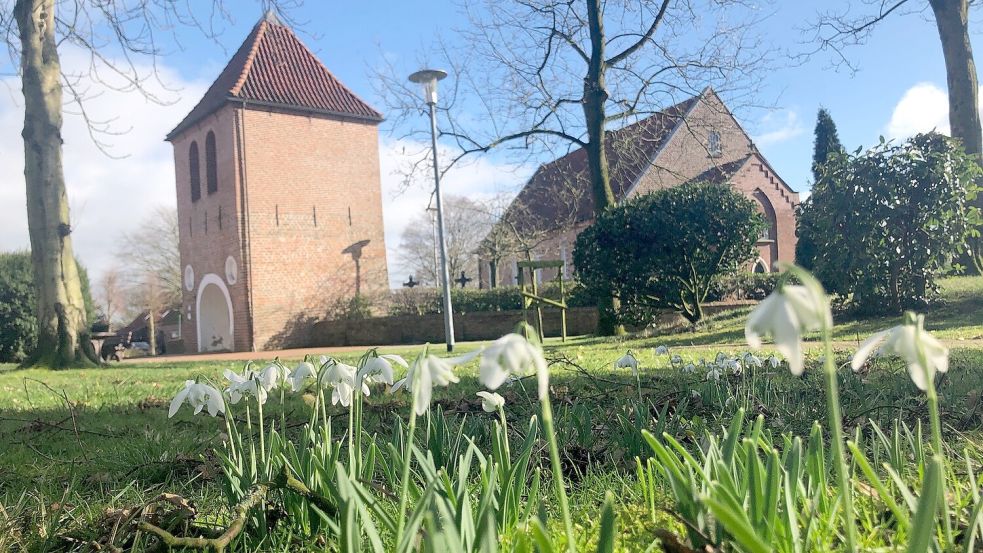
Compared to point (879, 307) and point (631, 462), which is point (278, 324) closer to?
point (879, 307)

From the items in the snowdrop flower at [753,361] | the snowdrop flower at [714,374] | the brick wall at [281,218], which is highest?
the brick wall at [281,218]

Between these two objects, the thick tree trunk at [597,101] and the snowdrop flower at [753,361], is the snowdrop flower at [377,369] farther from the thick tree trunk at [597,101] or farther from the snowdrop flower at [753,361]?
the thick tree trunk at [597,101]

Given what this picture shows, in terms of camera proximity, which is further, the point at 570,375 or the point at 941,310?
the point at 941,310

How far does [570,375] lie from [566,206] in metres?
28.2

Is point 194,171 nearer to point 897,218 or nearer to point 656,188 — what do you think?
point 656,188

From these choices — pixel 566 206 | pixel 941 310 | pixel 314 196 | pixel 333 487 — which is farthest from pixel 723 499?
pixel 566 206

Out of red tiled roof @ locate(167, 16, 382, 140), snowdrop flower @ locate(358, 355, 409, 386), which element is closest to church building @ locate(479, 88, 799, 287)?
red tiled roof @ locate(167, 16, 382, 140)

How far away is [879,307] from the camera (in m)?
11.8

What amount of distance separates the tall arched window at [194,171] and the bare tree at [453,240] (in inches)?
630

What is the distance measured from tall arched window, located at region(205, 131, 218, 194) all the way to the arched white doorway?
3.26 m

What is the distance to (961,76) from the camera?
15133 millimetres

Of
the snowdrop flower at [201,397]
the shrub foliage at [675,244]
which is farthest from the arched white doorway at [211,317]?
the snowdrop flower at [201,397]

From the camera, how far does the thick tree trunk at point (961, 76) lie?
15.0 metres

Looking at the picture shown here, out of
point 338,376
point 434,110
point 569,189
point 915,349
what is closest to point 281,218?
point 434,110
